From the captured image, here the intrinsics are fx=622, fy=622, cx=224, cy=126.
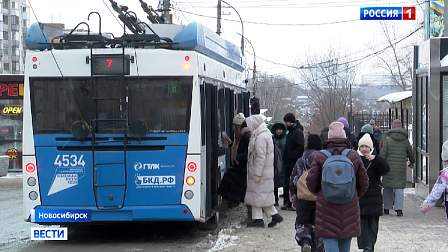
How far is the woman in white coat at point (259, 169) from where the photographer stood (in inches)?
377

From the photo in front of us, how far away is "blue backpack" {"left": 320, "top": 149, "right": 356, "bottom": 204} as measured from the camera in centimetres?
574

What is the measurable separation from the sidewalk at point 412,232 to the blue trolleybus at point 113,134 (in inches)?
108

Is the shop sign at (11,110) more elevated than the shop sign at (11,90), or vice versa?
the shop sign at (11,90)

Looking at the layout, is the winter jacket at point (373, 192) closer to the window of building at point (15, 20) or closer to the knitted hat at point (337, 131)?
the knitted hat at point (337, 131)

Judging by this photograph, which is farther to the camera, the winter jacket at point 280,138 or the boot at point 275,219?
the winter jacket at point 280,138

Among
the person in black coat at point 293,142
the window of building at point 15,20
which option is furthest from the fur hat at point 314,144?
the window of building at point 15,20

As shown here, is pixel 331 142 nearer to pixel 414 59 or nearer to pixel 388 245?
pixel 388 245

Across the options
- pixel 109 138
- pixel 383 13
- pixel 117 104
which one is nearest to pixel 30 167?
pixel 109 138

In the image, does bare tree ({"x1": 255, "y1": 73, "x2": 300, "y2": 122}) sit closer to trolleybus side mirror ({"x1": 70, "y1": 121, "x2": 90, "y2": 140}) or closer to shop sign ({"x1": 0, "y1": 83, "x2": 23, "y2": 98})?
shop sign ({"x1": 0, "y1": 83, "x2": 23, "y2": 98})

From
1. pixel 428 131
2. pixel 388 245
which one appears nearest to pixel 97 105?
pixel 388 245

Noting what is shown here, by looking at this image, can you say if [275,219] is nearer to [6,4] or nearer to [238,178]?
[238,178]

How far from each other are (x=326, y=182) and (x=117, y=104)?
3706 mm

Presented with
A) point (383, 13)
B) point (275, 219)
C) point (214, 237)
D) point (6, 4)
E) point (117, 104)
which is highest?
point (6, 4)

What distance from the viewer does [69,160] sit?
8.45m
